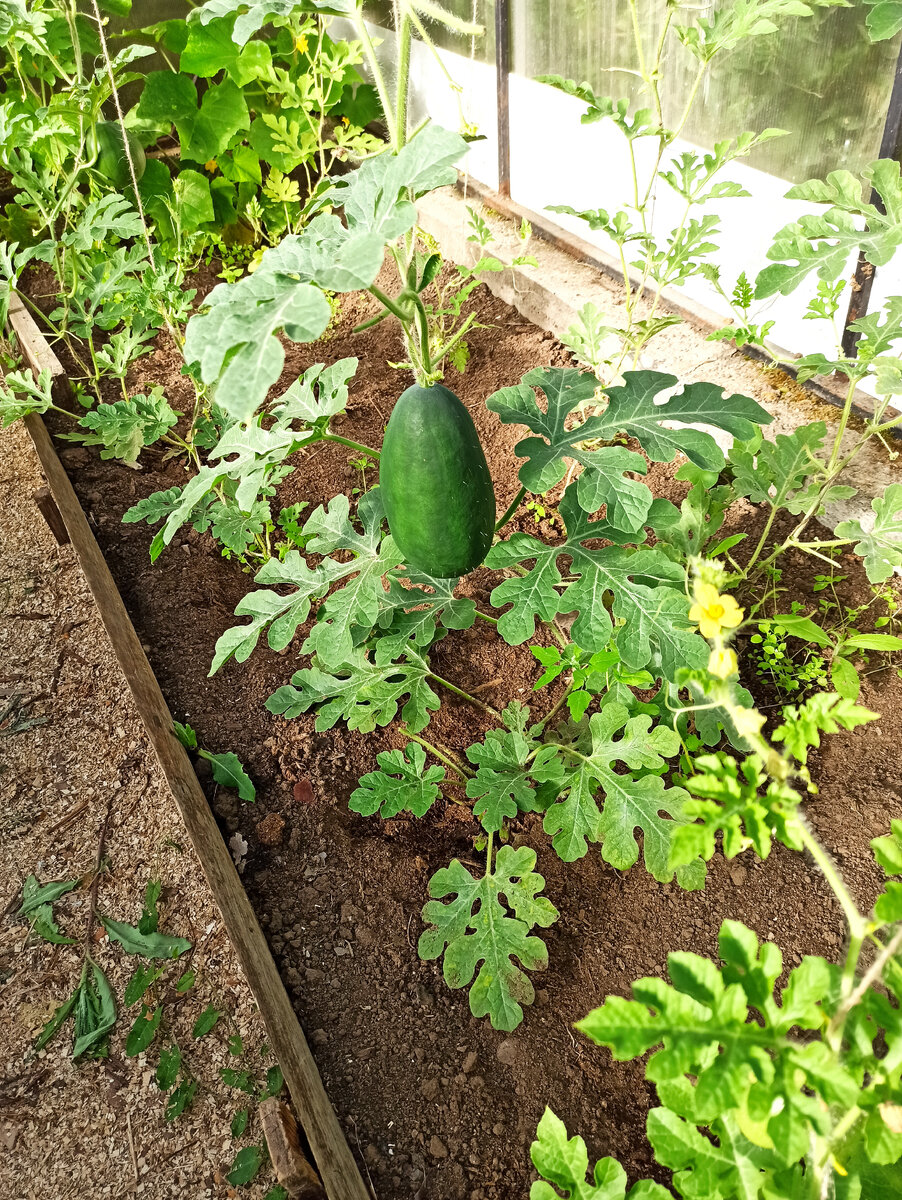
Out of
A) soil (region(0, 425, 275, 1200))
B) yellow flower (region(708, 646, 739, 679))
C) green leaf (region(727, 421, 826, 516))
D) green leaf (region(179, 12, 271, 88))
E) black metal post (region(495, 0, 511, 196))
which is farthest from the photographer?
green leaf (region(179, 12, 271, 88))

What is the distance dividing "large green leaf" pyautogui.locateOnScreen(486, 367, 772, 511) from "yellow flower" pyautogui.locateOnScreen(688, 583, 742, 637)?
62 cm

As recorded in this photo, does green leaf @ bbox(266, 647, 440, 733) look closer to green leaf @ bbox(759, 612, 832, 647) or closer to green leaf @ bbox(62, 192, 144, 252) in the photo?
green leaf @ bbox(759, 612, 832, 647)

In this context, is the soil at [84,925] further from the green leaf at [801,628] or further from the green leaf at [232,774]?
the green leaf at [801,628]

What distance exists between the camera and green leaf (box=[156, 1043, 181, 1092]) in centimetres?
173

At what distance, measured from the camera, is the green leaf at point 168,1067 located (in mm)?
1728

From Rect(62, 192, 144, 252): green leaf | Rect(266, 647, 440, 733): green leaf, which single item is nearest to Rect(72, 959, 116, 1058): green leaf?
Rect(266, 647, 440, 733): green leaf

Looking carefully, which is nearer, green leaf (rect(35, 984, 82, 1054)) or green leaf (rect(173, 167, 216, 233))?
green leaf (rect(35, 984, 82, 1054))

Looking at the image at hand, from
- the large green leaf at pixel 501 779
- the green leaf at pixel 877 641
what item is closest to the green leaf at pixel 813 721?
the large green leaf at pixel 501 779

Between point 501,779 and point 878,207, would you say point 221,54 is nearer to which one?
point 878,207

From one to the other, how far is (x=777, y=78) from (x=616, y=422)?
4.89ft

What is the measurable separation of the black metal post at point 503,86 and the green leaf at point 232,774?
9.63 ft

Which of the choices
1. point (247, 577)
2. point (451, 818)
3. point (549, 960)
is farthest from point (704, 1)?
point (549, 960)

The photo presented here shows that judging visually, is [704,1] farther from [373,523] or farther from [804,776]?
[804,776]

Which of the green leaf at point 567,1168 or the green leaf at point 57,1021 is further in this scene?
the green leaf at point 57,1021
